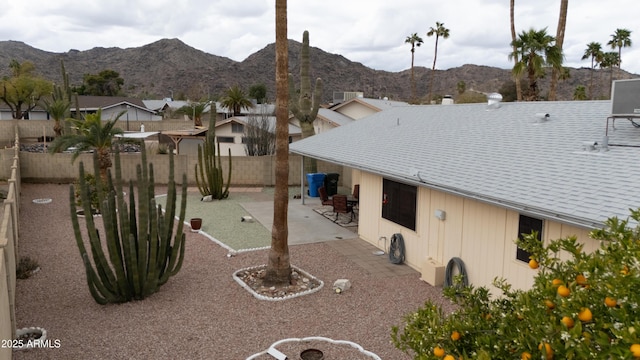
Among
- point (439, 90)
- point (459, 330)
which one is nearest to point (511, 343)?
point (459, 330)

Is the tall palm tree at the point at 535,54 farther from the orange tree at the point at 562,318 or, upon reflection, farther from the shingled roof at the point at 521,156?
the orange tree at the point at 562,318

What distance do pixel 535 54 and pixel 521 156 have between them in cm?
1245

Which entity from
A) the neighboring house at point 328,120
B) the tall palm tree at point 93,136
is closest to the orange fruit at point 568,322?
the tall palm tree at point 93,136

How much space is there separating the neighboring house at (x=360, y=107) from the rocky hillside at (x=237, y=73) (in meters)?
82.0

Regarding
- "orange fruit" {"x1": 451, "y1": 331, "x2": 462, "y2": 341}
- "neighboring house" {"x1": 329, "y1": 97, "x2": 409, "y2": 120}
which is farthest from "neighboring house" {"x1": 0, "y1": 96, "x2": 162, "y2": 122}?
"orange fruit" {"x1": 451, "y1": 331, "x2": 462, "y2": 341}

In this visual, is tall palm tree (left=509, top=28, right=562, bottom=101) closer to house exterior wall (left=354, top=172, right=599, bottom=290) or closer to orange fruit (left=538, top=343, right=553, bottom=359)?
house exterior wall (left=354, top=172, right=599, bottom=290)

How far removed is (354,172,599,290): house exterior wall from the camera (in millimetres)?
8852

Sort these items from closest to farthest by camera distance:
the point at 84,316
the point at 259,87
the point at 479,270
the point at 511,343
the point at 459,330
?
the point at 511,343 < the point at 459,330 < the point at 84,316 < the point at 479,270 < the point at 259,87

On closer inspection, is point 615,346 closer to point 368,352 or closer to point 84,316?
point 368,352

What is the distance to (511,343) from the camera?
135 inches

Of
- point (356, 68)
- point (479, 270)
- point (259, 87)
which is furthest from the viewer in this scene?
point (356, 68)

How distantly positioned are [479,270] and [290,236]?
251 inches

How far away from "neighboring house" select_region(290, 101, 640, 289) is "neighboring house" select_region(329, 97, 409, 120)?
523 inches

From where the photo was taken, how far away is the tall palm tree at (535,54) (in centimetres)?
2020
